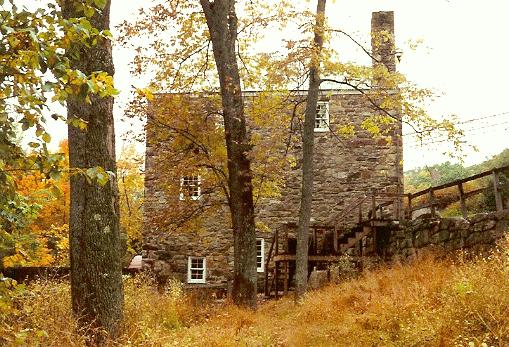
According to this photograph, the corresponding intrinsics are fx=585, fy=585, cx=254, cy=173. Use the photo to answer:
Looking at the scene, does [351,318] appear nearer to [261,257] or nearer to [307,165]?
[307,165]

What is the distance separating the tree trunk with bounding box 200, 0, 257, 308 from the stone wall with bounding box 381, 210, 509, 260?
5.24 meters

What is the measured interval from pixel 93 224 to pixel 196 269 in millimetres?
16633

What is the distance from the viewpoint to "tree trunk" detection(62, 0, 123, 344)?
281 inches

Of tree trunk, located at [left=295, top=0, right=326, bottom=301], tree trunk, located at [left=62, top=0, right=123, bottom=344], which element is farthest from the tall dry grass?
tree trunk, located at [left=295, top=0, right=326, bottom=301]

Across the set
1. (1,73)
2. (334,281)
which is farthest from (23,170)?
(334,281)

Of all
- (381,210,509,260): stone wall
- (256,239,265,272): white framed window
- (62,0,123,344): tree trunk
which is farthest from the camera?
(256,239,265,272): white framed window

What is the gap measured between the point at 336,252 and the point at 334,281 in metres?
3.91

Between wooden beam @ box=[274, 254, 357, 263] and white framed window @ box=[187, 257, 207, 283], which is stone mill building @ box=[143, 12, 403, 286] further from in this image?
wooden beam @ box=[274, 254, 357, 263]

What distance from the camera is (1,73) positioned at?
3.83 metres

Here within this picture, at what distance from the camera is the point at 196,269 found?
23.4 metres

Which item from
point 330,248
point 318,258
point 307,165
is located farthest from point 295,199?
point 307,165

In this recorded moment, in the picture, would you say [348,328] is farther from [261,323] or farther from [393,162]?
[393,162]

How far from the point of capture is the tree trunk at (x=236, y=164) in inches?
504

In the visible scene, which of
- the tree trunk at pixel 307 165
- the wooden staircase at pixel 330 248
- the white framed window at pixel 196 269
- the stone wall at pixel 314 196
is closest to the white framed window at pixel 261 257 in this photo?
the stone wall at pixel 314 196
